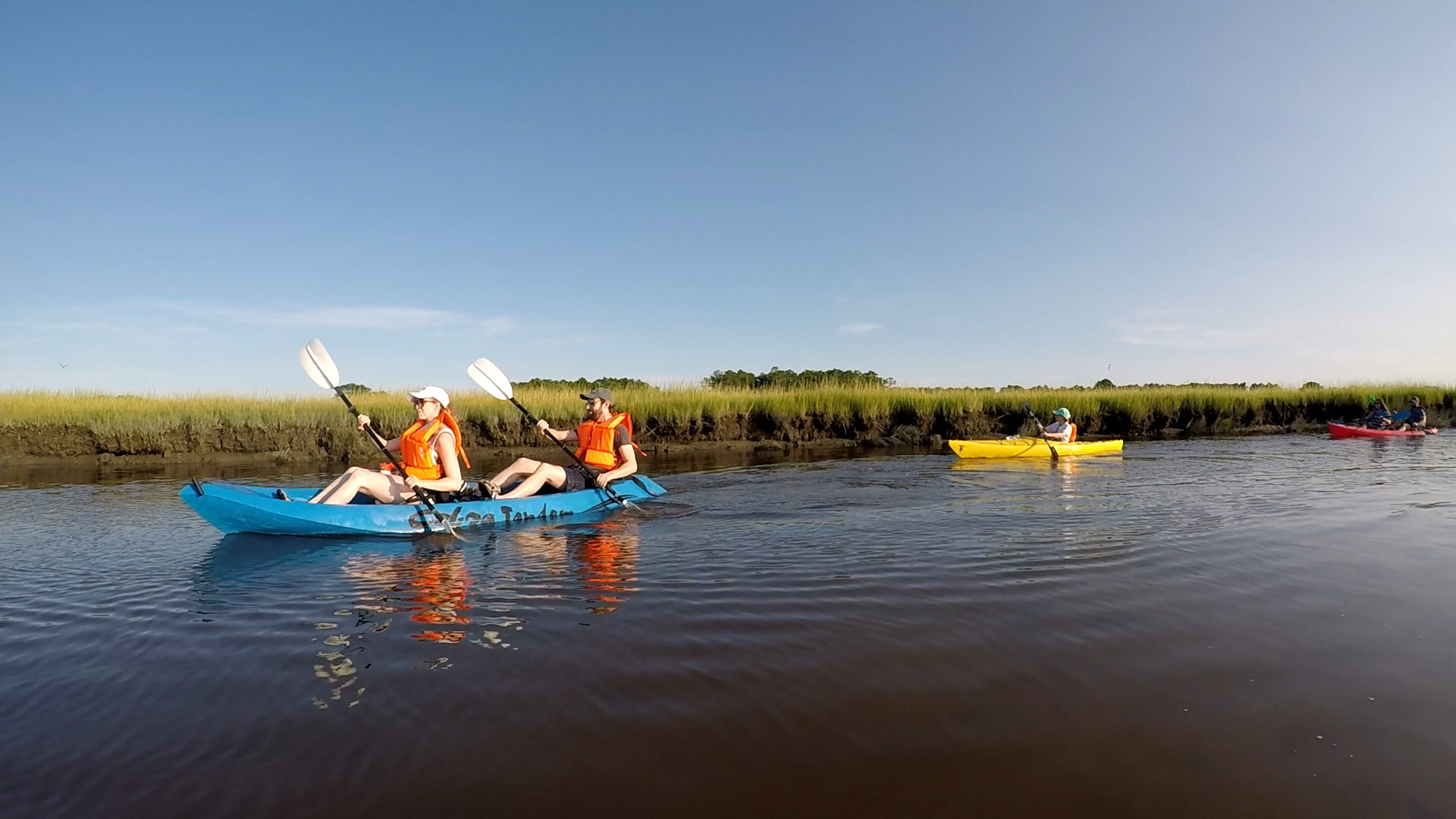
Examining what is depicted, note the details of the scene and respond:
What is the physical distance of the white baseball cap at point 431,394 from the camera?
7621mm

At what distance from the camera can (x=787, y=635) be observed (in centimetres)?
424

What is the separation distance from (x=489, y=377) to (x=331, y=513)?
3.21 meters

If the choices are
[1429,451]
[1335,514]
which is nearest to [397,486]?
[1335,514]

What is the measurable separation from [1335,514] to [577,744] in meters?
8.19

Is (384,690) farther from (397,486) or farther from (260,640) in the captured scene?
(397,486)

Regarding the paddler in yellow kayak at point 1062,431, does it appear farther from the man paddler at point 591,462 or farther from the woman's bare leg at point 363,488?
the woman's bare leg at point 363,488

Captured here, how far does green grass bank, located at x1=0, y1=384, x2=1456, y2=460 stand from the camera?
53.3 ft

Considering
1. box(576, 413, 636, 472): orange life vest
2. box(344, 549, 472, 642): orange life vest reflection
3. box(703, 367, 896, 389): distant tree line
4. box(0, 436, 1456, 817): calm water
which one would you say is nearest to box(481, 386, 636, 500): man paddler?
box(576, 413, 636, 472): orange life vest

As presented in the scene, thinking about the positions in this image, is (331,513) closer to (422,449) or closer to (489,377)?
Result: (422,449)

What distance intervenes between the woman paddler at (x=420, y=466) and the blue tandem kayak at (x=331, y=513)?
0.18 metres

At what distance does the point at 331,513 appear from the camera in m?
7.20

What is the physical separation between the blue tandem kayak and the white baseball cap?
101 cm

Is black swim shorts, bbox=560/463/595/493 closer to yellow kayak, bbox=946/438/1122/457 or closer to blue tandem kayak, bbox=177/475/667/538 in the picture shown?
blue tandem kayak, bbox=177/475/667/538

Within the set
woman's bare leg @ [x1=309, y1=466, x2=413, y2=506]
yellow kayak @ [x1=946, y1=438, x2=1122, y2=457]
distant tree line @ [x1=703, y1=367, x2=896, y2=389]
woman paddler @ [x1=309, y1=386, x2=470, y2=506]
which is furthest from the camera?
distant tree line @ [x1=703, y1=367, x2=896, y2=389]
